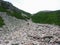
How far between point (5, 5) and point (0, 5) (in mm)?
3655

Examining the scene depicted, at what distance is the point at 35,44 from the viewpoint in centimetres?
3522

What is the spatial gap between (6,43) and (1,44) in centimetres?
140

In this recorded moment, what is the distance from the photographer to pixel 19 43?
36562 mm

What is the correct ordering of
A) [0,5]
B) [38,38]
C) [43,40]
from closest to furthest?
[43,40] < [38,38] < [0,5]

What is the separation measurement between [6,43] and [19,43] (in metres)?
1.96

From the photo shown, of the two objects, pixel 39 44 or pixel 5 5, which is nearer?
pixel 39 44

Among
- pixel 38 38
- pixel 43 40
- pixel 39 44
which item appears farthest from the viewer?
pixel 38 38

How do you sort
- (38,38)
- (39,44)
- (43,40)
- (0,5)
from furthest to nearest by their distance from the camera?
(0,5), (38,38), (43,40), (39,44)

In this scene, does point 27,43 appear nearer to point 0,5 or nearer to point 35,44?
point 35,44

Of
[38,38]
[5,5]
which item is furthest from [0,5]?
[38,38]

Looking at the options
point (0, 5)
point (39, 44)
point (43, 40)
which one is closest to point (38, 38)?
point (43, 40)

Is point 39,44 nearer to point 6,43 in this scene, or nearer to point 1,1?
point 6,43

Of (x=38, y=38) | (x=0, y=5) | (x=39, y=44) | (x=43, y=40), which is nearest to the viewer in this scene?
(x=39, y=44)

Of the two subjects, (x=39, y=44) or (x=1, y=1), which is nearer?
(x=39, y=44)
